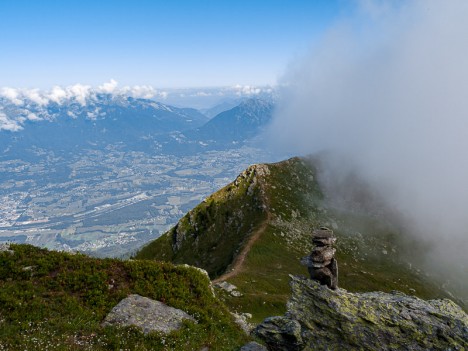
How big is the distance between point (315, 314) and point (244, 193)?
141 meters

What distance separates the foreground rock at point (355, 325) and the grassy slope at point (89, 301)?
4365mm

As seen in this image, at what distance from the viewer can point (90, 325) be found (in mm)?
22547

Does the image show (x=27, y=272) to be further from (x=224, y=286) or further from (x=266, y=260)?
(x=266, y=260)

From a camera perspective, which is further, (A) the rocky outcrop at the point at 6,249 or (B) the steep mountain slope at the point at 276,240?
(B) the steep mountain slope at the point at 276,240

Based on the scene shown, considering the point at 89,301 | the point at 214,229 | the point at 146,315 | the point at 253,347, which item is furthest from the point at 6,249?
the point at 214,229

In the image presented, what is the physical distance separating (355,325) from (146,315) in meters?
15.6

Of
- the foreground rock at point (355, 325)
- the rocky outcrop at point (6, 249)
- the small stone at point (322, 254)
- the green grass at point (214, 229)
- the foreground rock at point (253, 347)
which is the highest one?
the small stone at point (322, 254)

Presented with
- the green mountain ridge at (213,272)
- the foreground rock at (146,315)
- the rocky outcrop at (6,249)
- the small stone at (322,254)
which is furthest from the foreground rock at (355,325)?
the rocky outcrop at (6,249)

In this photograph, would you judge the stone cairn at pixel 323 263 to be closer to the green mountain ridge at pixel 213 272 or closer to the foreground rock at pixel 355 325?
the foreground rock at pixel 355 325

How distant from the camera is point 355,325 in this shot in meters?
23.5

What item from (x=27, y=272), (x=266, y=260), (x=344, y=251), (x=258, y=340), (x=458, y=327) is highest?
(x=27, y=272)

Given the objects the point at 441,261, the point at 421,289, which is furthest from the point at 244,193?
the point at 441,261

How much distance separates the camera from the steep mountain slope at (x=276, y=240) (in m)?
116

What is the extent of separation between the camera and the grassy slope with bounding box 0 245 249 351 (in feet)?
69.1
